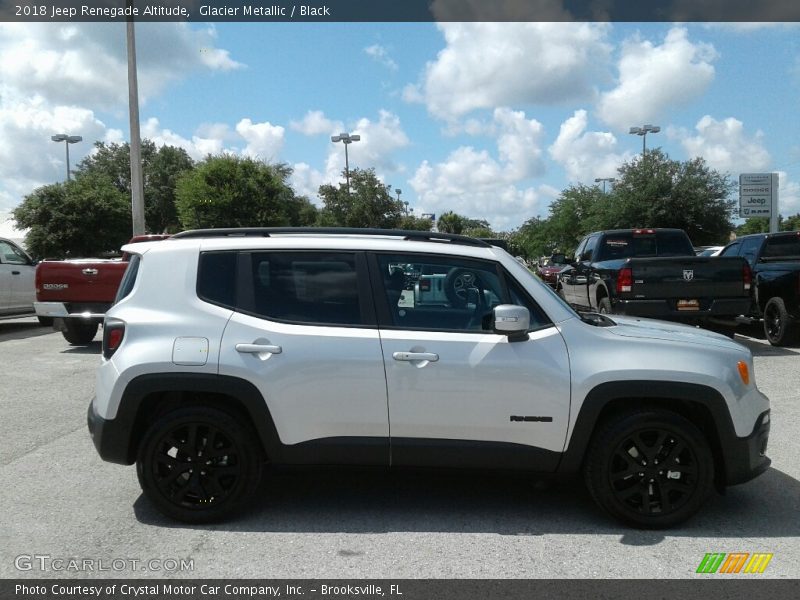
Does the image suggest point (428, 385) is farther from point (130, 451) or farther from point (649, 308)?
point (649, 308)

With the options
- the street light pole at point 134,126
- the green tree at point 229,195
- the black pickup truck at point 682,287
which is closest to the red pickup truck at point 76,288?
the black pickup truck at point 682,287

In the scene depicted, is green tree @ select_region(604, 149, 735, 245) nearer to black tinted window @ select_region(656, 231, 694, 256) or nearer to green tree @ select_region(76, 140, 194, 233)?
black tinted window @ select_region(656, 231, 694, 256)

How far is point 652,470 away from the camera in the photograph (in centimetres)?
423

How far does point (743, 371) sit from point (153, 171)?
61.6 metres

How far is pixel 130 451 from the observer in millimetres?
4371

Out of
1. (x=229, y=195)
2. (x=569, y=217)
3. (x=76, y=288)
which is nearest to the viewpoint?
(x=76, y=288)

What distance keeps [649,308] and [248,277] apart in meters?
7.20

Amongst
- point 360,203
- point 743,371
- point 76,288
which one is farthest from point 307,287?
point 360,203

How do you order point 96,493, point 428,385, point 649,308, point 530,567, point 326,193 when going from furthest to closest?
point 326,193 → point 649,308 → point 96,493 → point 428,385 → point 530,567

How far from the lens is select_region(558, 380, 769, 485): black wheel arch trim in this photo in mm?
4176

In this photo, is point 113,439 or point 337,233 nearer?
point 113,439

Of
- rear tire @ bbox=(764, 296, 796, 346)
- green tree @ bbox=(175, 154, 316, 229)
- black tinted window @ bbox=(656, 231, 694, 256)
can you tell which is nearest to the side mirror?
rear tire @ bbox=(764, 296, 796, 346)

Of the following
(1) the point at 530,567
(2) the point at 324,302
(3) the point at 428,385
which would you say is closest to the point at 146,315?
(2) the point at 324,302

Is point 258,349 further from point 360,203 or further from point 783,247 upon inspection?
point 360,203
